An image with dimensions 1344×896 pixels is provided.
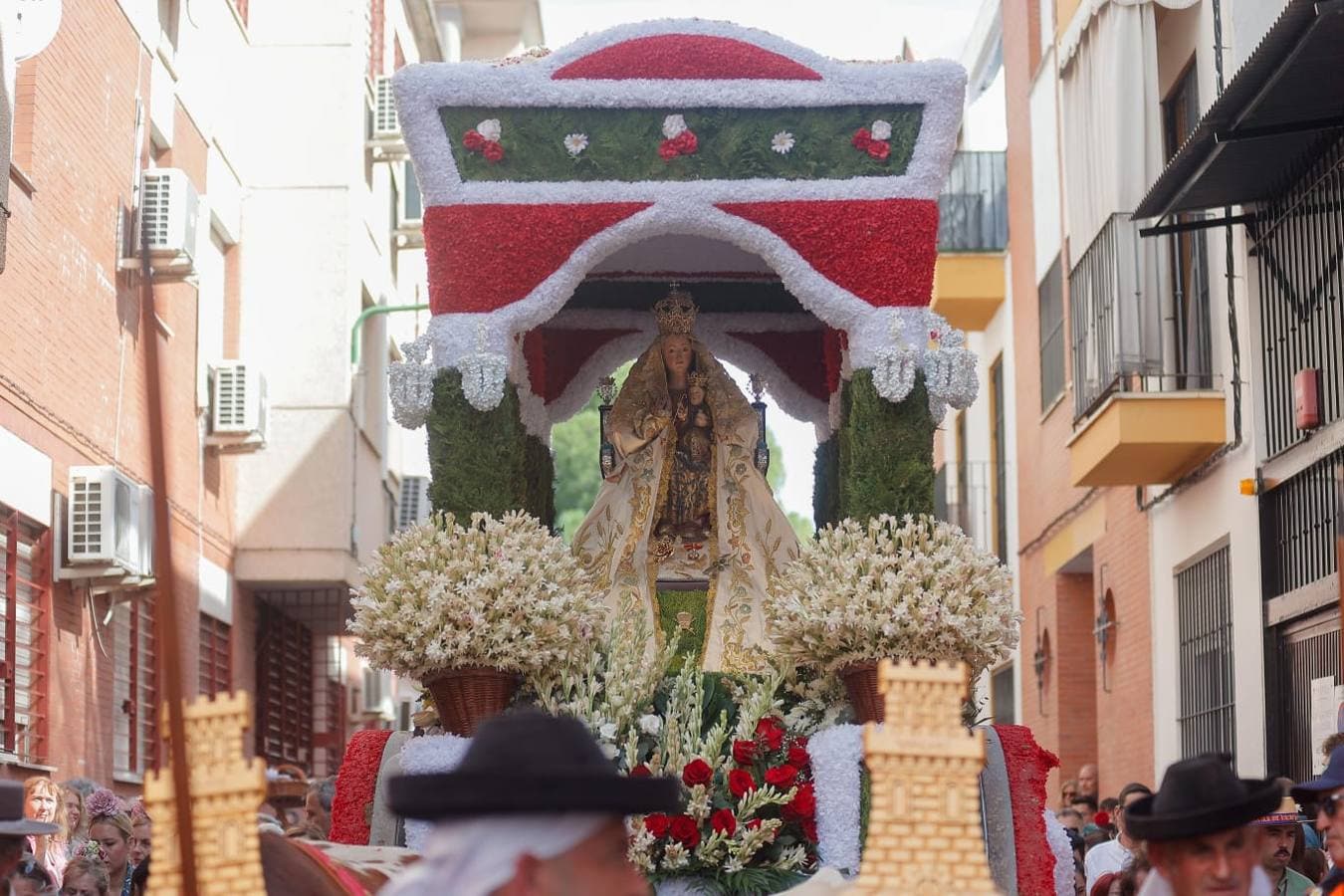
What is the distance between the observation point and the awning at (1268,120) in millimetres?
9992

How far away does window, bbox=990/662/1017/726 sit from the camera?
2342 cm

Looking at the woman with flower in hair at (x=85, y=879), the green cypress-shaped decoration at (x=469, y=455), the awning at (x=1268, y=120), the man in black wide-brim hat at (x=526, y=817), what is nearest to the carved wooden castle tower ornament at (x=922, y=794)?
the man in black wide-brim hat at (x=526, y=817)

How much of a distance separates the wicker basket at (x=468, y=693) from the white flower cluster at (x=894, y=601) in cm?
114

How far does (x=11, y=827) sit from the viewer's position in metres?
4.82

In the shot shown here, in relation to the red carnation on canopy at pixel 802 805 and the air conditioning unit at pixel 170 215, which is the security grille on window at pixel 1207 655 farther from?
the air conditioning unit at pixel 170 215

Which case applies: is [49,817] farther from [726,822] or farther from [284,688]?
[284,688]

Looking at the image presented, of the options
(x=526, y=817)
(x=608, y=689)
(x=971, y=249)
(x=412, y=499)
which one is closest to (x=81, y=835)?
(x=608, y=689)

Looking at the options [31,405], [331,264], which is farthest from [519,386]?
[331,264]

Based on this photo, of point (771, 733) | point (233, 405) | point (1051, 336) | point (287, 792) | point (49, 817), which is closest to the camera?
point (771, 733)

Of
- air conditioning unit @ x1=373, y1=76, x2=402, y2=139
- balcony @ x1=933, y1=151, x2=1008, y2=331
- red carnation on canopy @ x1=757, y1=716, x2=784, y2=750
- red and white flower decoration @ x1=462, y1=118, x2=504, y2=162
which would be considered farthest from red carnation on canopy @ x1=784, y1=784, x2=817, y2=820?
air conditioning unit @ x1=373, y1=76, x2=402, y2=139

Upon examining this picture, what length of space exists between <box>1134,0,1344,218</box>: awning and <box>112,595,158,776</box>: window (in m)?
8.40

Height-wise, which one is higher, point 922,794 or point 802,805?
point 922,794

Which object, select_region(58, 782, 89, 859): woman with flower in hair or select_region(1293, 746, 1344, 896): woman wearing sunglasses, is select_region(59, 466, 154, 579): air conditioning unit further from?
select_region(1293, 746, 1344, 896): woman wearing sunglasses

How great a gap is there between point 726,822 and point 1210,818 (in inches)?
163
